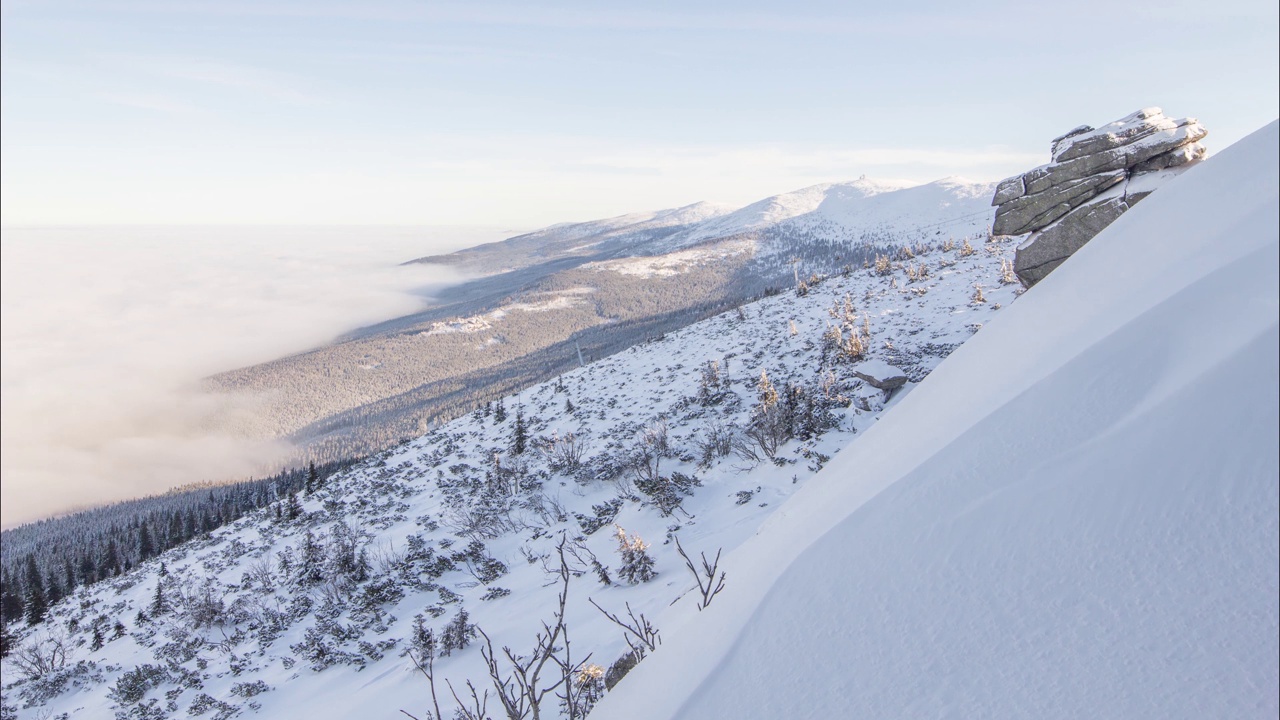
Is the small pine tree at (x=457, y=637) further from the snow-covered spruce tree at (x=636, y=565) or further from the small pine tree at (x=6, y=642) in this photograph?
the small pine tree at (x=6, y=642)

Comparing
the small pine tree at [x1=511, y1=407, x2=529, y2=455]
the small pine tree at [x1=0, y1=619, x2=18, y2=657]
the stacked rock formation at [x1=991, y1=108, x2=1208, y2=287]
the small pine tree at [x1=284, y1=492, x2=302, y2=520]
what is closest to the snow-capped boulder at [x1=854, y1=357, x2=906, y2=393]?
the stacked rock formation at [x1=991, y1=108, x2=1208, y2=287]

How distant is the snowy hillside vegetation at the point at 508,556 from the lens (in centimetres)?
1221

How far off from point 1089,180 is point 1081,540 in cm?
1321

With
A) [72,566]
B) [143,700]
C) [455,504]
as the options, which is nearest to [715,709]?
[143,700]

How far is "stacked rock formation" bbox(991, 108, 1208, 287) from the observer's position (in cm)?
1154

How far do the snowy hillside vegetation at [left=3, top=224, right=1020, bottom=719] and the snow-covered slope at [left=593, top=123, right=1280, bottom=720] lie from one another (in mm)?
977

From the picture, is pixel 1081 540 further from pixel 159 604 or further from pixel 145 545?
pixel 145 545

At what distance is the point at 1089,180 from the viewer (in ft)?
40.4

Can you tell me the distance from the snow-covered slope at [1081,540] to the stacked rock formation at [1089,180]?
28.8ft

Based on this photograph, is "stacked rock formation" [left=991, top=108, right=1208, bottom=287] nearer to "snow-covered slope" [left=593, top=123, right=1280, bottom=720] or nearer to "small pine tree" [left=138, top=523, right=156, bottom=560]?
"snow-covered slope" [left=593, top=123, right=1280, bottom=720]

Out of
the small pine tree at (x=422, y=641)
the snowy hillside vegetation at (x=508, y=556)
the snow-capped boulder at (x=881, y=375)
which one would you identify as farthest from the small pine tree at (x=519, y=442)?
the snow-capped boulder at (x=881, y=375)

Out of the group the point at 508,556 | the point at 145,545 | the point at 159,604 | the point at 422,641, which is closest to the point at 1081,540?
the point at 422,641

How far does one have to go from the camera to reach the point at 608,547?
18125 mm

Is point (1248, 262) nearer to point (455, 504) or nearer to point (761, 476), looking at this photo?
point (761, 476)
